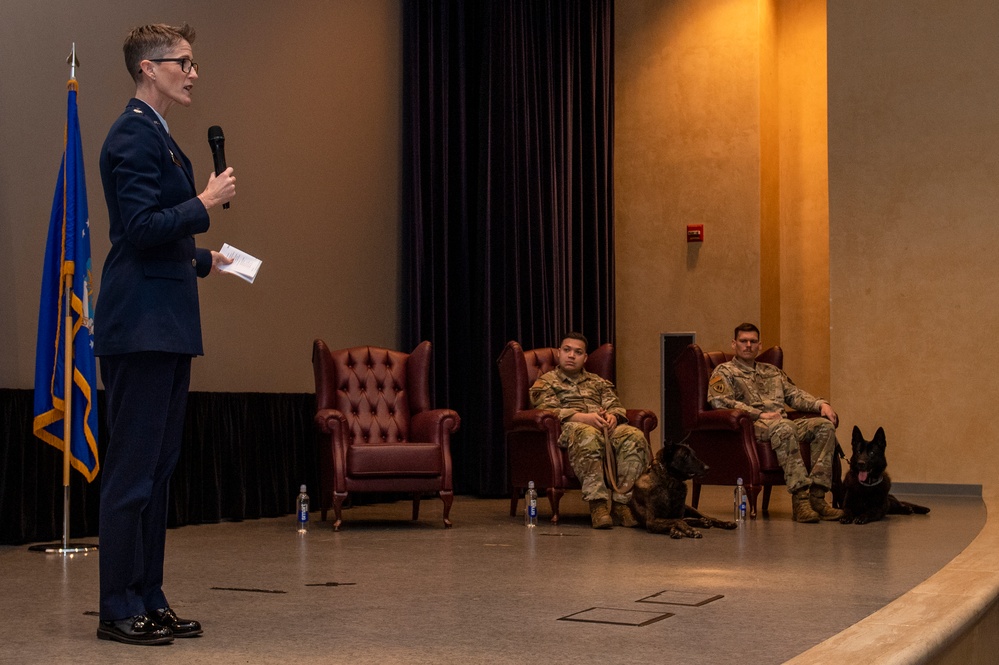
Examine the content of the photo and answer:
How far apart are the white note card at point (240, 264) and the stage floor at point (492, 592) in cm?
99

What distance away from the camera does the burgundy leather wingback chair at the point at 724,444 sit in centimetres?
691

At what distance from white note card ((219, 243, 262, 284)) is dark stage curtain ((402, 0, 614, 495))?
5.33 metres

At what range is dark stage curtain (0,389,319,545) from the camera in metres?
5.55

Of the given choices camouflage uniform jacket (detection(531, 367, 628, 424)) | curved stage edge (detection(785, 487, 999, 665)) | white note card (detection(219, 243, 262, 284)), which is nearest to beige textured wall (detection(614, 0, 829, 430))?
camouflage uniform jacket (detection(531, 367, 628, 424))

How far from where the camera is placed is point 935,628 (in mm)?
3084

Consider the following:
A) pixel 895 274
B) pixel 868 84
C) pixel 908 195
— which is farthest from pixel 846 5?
pixel 895 274

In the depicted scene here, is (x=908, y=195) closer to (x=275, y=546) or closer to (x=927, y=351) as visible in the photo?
(x=927, y=351)

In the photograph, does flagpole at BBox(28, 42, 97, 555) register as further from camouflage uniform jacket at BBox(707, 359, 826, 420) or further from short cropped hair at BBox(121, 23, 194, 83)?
camouflage uniform jacket at BBox(707, 359, 826, 420)

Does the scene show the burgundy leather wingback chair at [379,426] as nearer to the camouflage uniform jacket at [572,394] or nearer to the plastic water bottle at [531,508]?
the plastic water bottle at [531,508]

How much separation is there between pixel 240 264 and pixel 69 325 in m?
2.45

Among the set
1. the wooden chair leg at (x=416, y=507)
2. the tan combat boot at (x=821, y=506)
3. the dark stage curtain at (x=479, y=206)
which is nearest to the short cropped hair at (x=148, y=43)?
the wooden chair leg at (x=416, y=507)

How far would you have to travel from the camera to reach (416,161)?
28.6 feet

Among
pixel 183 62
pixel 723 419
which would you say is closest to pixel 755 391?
pixel 723 419

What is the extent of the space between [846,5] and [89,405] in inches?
247
